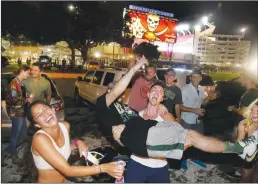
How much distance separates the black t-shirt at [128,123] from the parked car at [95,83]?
6.39 metres

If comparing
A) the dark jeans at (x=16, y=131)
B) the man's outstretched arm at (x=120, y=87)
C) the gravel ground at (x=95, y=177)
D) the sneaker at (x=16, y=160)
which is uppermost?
the man's outstretched arm at (x=120, y=87)

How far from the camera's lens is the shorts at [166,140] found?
2104mm

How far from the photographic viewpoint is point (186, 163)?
232 inches

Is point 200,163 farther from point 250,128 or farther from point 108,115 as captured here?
point 108,115

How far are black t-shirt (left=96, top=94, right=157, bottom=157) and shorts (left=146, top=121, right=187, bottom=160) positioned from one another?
66 millimetres

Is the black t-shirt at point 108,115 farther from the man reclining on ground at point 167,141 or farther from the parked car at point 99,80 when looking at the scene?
the parked car at point 99,80

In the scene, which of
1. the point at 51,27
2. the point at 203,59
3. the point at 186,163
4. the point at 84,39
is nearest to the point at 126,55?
the point at 84,39

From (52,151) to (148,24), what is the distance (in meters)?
36.4

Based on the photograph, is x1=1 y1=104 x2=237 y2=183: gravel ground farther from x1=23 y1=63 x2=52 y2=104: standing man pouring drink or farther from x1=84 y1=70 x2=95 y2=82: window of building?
x1=84 y1=70 x2=95 y2=82: window of building

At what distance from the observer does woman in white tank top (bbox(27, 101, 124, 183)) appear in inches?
98.5

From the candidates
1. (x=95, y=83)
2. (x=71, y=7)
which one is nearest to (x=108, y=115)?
(x=95, y=83)

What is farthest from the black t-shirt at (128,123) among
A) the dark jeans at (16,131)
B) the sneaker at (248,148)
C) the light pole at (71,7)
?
the light pole at (71,7)

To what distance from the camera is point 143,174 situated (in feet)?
10.2

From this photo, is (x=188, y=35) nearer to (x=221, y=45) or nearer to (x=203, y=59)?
(x=203, y=59)
